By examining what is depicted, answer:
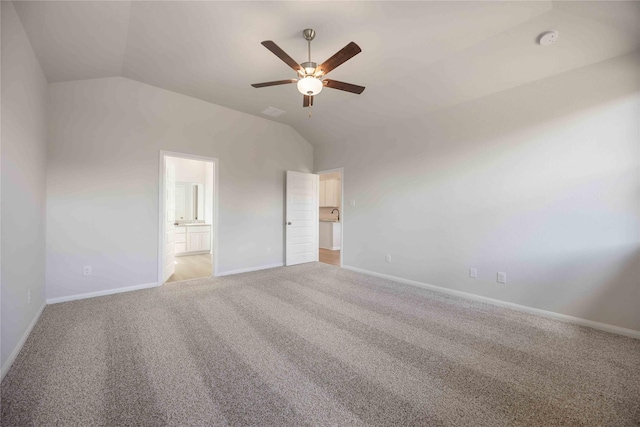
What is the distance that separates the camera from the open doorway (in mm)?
6684

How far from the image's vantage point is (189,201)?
7.25 m

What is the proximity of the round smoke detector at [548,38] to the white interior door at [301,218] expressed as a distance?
409cm

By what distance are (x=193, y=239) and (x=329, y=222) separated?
365 centimetres

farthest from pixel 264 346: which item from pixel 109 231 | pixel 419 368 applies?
pixel 109 231

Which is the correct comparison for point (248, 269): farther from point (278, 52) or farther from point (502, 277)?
point (502, 277)

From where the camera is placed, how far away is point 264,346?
2275mm

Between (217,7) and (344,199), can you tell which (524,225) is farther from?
(217,7)

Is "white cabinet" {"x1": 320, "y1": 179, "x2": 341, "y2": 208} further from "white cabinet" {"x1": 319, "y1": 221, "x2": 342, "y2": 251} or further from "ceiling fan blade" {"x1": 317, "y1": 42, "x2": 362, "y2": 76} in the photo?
"ceiling fan blade" {"x1": 317, "y1": 42, "x2": 362, "y2": 76}

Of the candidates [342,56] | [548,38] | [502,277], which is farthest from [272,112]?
[502,277]

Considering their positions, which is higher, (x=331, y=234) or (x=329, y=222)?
(x=329, y=222)

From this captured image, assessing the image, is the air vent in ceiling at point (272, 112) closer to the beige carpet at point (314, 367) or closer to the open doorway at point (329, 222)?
the open doorway at point (329, 222)

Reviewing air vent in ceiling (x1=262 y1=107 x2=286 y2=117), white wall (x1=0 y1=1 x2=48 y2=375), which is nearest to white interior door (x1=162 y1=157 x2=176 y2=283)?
white wall (x1=0 y1=1 x2=48 y2=375)

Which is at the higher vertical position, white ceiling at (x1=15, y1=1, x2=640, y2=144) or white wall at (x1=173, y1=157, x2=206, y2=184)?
white ceiling at (x1=15, y1=1, x2=640, y2=144)

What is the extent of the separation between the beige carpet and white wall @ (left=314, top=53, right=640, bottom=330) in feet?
1.50
